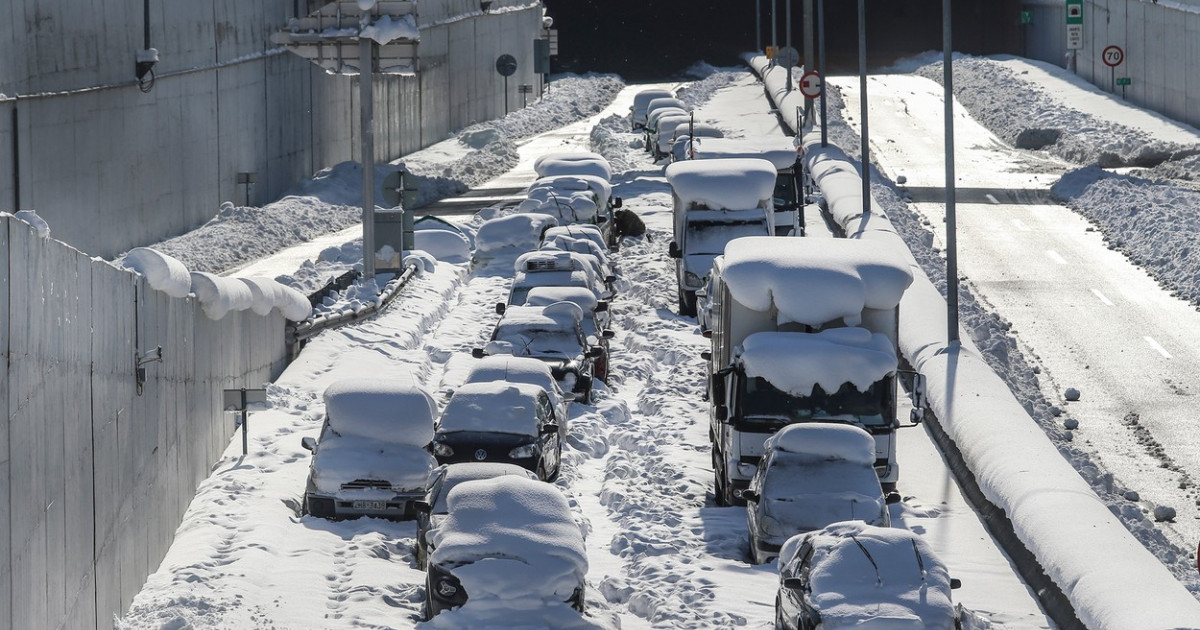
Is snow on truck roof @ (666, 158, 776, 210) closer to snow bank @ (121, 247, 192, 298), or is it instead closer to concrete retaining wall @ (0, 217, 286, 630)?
concrete retaining wall @ (0, 217, 286, 630)

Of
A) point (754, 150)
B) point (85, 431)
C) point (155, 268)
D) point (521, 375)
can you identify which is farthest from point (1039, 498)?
point (754, 150)

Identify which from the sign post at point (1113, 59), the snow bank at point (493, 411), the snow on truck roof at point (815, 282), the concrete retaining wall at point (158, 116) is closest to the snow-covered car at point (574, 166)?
the concrete retaining wall at point (158, 116)

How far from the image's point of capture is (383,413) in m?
19.3

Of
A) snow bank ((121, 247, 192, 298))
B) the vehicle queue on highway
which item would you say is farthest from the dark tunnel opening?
snow bank ((121, 247, 192, 298))

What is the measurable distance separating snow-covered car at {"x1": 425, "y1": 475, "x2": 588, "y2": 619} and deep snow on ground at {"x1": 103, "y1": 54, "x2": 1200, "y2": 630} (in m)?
0.28

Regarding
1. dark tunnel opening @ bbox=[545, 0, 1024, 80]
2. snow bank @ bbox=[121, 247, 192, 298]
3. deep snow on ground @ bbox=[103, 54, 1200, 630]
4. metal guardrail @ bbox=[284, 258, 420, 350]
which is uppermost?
dark tunnel opening @ bbox=[545, 0, 1024, 80]

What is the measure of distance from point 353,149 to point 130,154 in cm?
2159

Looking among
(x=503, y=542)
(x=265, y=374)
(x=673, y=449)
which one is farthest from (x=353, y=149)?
(x=503, y=542)

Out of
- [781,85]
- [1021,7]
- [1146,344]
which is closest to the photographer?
[1146,344]

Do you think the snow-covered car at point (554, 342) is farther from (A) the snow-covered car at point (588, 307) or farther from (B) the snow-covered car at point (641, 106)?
(B) the snow-covered car at point (641, 106)

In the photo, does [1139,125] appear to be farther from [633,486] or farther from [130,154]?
[633,486]

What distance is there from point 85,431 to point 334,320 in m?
16.7

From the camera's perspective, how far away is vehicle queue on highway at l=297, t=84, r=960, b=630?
1361cm

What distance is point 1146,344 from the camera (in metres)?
28.9
